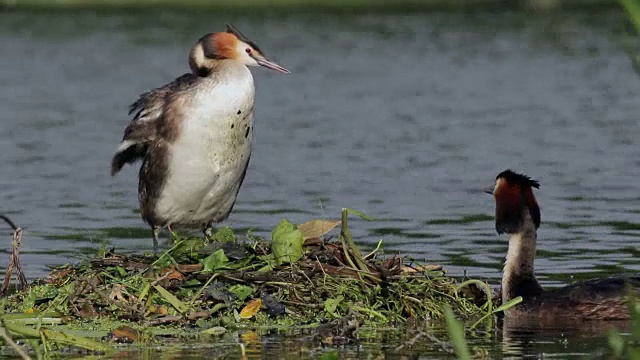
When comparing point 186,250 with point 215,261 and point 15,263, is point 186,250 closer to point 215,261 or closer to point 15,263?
point 215,261

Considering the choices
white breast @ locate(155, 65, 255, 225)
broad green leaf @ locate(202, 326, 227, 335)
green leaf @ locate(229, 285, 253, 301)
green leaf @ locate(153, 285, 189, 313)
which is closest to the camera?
broad green leaf @ locate(202, 326, 227, 335)

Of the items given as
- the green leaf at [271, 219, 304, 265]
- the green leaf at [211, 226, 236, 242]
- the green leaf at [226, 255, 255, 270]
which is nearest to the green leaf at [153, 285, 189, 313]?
the green leaf at [226, 255, 255, 270]

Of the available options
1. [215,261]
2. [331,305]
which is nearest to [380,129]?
[215,261]

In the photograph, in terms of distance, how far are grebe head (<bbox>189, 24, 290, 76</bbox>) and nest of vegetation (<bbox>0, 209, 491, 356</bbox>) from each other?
1496mm

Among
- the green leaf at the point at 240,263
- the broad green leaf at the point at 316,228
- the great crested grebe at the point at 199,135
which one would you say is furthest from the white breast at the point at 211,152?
the green leaf at the point at 240,263

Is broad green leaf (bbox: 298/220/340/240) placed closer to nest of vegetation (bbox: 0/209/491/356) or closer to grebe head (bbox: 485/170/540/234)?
nest of vegetation (bbox: 0/209/491/356)

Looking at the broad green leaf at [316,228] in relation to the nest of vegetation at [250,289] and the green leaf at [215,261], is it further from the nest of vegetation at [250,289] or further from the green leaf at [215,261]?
the green leaf at [215,261]

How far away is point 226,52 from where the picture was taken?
36.4 feet

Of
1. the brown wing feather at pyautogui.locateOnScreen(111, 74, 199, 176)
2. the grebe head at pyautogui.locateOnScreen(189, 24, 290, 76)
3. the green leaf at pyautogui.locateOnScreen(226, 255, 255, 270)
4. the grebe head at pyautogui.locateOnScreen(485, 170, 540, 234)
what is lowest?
the green leaf at pyautogui.locateOnScreen(226, 255, 255, 270)

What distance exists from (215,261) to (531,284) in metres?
1.93

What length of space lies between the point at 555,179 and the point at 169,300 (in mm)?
8245

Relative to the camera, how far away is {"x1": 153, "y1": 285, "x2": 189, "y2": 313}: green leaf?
364 inches

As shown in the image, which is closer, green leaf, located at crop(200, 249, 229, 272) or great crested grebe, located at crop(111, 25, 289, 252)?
green leaf, located at crop(200, 249, 229, 272)

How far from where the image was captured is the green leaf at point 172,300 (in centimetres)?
924
